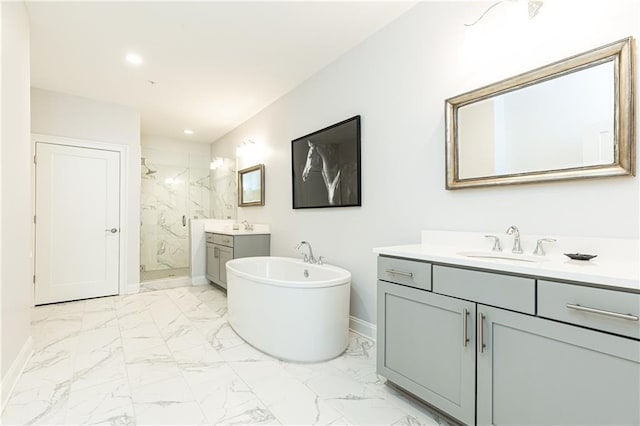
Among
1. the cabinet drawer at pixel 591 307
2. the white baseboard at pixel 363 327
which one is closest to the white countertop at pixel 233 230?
the white baseboard at pixel 363 327

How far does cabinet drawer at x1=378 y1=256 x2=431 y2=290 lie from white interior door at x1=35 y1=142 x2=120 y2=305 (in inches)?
151

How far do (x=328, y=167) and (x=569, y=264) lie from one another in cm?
214

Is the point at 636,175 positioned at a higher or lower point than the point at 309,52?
lower

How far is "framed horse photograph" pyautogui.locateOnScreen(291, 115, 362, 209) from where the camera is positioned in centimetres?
277

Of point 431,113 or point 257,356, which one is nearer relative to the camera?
point 431,113

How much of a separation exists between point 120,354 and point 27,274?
91 centimetres

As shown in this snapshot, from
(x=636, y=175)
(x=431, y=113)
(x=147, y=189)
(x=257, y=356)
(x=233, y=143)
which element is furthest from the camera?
(x=147, y=189)

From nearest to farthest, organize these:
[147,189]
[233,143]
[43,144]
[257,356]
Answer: [257,356]
[43,144]
[233,143]
[147,189]

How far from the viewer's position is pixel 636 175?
4.42 feet

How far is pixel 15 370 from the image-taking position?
1.94 m

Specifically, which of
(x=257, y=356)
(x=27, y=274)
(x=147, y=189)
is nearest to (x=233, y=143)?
(x=147, y=189)

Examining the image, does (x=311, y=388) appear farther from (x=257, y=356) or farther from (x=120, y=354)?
(x=120, y=354)

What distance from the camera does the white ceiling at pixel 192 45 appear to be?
2281 mm

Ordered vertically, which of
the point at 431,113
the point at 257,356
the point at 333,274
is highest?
the point at 431,113
